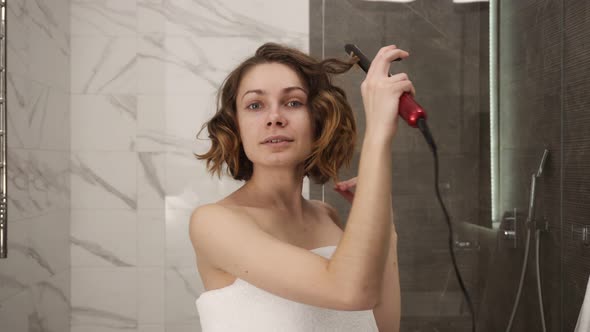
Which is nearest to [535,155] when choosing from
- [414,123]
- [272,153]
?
[272,153]

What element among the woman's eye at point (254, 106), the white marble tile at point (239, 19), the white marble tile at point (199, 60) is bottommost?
the woman's eye at point (254, 106)

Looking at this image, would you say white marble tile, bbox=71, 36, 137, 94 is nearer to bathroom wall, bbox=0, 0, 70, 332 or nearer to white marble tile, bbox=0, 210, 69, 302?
bathroom wall, bbox=0, 0, 70, 332

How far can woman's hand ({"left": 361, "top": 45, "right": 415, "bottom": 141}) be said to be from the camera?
81cm

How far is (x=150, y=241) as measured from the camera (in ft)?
8.00

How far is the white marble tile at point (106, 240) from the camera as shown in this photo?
245 centimetres

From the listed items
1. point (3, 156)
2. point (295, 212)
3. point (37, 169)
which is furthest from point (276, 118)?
point (37, 169)

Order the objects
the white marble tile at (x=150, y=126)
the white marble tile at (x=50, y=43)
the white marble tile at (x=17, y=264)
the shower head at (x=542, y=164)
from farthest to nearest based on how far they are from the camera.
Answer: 1. the white marble tile at (x=150, y=126)
2. the white marble tile at (x=50, y=43)
3. the white marble tile at (x=17, y=264)
4. the shower head at (x=542, y=164)

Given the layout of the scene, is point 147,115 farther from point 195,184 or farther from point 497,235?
point 497,235

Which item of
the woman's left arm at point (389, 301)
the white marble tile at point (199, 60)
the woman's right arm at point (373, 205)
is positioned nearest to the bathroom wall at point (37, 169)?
the white marble tile at point (199, 60)

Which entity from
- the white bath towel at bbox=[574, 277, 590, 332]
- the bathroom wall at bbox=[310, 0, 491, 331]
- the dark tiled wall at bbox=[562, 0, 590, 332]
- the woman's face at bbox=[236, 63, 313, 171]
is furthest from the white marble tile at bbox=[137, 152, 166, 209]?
the white bath towel at bbox=[574, 277, 590, 332]

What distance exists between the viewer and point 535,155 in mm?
1624

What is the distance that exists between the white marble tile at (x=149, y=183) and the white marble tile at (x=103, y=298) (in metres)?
0.31

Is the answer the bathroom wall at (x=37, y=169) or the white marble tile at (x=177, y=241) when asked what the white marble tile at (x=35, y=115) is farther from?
the white marble tile at (x=177, y=241)

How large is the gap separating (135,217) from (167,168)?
34 centimetres
